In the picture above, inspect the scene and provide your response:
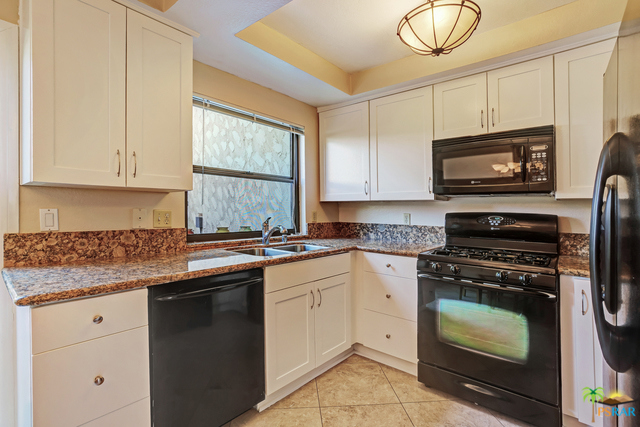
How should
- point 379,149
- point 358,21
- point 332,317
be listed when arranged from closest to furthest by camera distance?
point 358,21 → point 332,317 → point 379,149

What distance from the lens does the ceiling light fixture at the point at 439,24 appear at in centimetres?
144

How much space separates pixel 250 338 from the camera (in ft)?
5.56

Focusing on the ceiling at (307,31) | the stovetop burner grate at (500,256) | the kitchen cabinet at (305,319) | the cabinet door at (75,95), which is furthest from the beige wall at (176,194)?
the stovetop burner grate at (500,256)

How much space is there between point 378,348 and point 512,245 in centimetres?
126

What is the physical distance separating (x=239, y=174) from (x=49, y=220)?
4.17 ft

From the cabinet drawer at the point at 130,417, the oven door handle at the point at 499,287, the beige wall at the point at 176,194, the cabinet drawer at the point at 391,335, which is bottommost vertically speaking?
the cabinet drawer at the point at 391,335

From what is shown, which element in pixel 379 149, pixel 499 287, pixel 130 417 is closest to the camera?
pixel 130 417

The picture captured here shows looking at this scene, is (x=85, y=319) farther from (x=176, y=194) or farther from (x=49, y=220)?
(x=176, y=194)

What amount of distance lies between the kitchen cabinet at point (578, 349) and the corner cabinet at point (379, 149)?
3.65 ft

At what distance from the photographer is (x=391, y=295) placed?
228cm

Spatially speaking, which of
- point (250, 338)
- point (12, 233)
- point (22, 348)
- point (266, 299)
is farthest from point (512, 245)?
point (12, 233)

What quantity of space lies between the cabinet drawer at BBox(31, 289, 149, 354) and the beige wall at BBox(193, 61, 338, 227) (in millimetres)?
1566

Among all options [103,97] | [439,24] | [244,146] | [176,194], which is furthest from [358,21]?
[176,194]

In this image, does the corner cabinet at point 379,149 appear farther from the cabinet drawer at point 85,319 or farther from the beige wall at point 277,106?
the cabinet drawer at point 85,319
